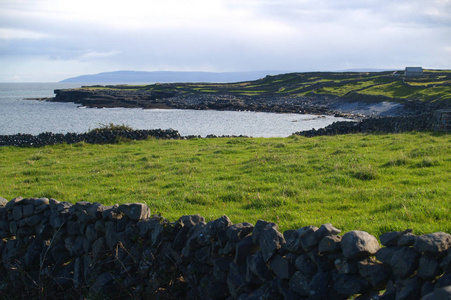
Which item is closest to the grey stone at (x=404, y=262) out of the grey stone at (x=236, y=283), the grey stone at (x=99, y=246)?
the grey stone at (x=236, y=283)

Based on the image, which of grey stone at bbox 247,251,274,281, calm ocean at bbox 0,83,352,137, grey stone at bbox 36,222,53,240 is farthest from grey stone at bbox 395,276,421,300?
calm ocean at bbox 0,83,352,137

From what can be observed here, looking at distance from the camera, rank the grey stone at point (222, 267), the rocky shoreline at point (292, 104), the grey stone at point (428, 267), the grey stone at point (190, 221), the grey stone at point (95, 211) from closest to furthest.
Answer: the grey stone at point (428, 267), the grey stone at point (222, 267), the grey stone at point (190, 221), the grey stone at point (95, 211), the rocky shoreline at point (292, 104)

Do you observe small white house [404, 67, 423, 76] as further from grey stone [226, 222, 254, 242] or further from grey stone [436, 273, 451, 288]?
grey stone [436, 273, 451, 288]

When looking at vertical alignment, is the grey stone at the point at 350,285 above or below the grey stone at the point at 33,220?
above

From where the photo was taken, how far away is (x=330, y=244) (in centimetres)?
541

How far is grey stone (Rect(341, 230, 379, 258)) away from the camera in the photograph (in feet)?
16.8

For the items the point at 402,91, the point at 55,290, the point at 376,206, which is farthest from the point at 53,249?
the point at 402,91

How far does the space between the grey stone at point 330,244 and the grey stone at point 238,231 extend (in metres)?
1.51

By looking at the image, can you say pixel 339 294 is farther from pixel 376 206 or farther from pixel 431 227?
pixel 376 206

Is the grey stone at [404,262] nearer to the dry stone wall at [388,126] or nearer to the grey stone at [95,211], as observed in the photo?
the grey stone at [95,211]

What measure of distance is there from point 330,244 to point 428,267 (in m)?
1.24

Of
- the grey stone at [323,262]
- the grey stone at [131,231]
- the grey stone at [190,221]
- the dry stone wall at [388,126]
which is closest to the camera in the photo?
the grey stone at [323,262]

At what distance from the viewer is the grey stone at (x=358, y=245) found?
5.11 meters

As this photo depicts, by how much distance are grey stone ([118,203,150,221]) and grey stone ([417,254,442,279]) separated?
5.34 meters
